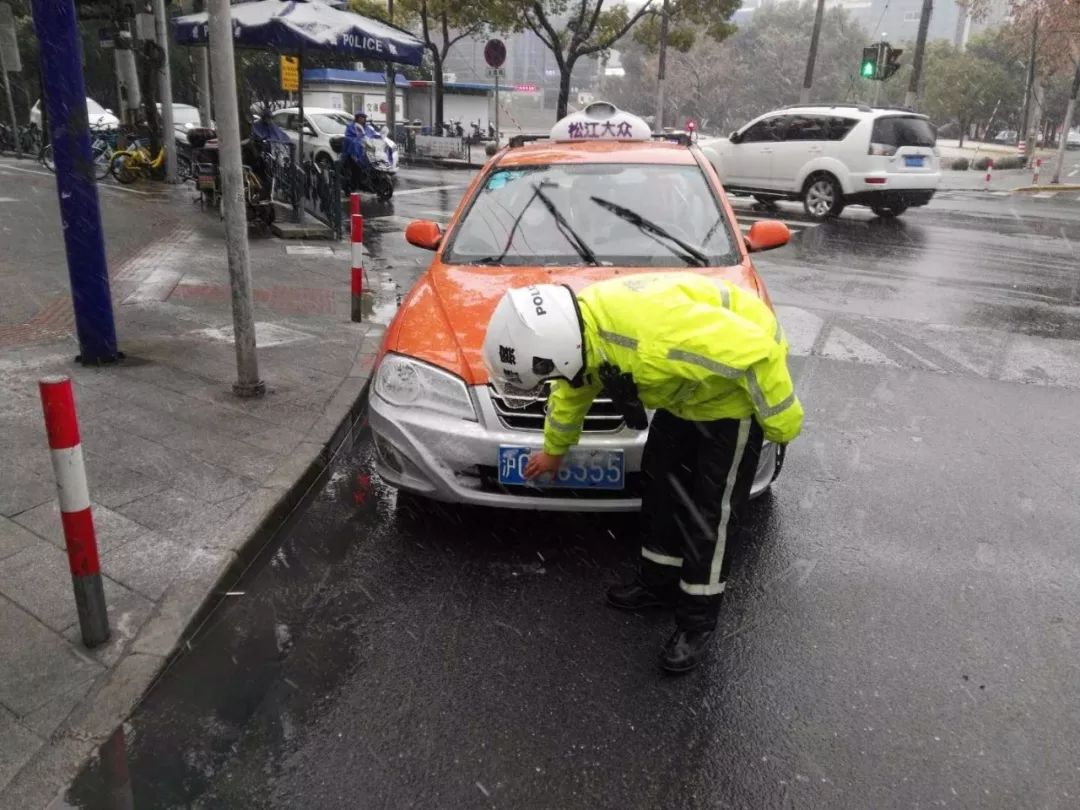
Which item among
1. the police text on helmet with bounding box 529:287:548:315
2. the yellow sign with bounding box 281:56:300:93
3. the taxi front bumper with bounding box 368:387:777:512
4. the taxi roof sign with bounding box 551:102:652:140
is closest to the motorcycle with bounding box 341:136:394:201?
the yellow sign with bounding box 281:56:300:93

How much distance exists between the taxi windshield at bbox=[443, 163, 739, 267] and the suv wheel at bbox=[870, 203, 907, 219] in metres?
11.8

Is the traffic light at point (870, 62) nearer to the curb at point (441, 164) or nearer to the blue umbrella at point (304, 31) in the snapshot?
the curb at point (441, 164)

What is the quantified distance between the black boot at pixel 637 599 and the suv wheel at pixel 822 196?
1337cm

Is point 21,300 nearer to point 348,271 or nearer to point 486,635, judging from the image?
point 348,271

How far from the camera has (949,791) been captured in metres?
2.55

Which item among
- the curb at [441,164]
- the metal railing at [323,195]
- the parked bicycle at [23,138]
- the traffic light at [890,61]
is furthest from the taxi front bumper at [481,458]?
the curb at [441,164]

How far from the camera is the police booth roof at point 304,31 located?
10.5 m

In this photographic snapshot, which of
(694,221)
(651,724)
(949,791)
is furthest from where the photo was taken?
(694,221)

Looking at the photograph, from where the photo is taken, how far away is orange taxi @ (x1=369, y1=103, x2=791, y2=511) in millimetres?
3609

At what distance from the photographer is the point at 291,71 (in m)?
12.6

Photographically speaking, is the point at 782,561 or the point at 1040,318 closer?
the point at 782,561

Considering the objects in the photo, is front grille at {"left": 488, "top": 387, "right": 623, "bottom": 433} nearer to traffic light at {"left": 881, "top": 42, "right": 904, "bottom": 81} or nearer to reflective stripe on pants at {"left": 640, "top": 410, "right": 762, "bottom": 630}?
reflective stripe on pants at {"left": 640, "top": 410, "right": 762, "bottom": 630}

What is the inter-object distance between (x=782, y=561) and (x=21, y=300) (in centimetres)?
665

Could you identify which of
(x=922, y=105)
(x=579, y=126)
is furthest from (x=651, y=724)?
(x=922, y=105)
